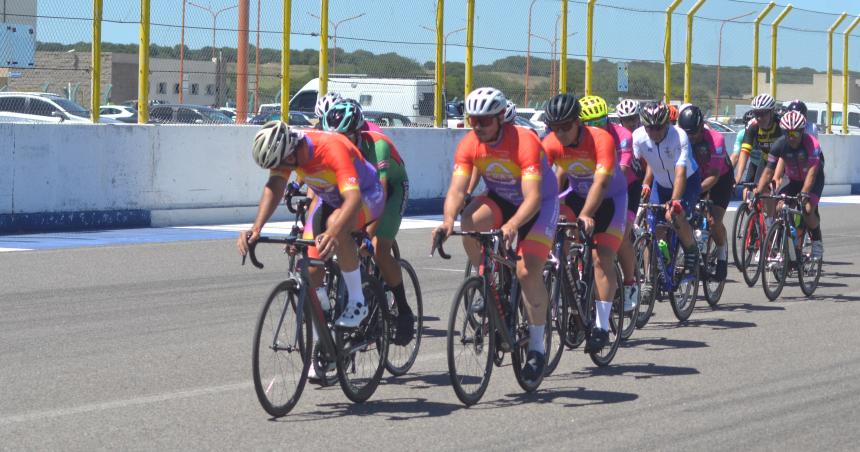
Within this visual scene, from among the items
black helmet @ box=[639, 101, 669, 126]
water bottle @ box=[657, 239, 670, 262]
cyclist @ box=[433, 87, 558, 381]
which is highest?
black helmet @ box=[639, 101, 669, 126]

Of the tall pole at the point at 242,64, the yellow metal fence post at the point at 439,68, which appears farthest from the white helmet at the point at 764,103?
the yellow metal fence post at the point at 439,68

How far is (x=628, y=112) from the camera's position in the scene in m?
11.6

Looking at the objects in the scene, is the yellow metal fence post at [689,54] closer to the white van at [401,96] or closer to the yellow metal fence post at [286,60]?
the white van at [401,96]

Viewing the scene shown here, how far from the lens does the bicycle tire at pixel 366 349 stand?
7.45 metres

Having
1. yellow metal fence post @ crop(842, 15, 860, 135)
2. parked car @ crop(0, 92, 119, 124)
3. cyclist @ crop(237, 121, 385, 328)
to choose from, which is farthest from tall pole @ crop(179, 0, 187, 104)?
yellow metal fence post @ crop(842, 15, 860, 135)

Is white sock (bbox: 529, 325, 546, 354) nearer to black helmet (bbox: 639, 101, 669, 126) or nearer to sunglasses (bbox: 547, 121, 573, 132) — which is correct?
sunglasses (bbox: 547, 121, 573, 132)

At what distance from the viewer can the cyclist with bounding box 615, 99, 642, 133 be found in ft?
38.0

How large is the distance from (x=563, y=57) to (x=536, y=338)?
17199 millimetres

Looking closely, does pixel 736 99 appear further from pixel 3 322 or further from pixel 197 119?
pixel 3 322

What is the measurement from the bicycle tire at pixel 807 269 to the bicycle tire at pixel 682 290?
2048 mm

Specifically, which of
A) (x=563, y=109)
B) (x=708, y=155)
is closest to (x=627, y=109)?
(x=708, y=155)

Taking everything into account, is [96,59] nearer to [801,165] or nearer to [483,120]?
[801,165]

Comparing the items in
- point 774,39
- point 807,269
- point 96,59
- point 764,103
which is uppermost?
point 774,39

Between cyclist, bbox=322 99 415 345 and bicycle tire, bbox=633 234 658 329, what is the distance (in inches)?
95.2
